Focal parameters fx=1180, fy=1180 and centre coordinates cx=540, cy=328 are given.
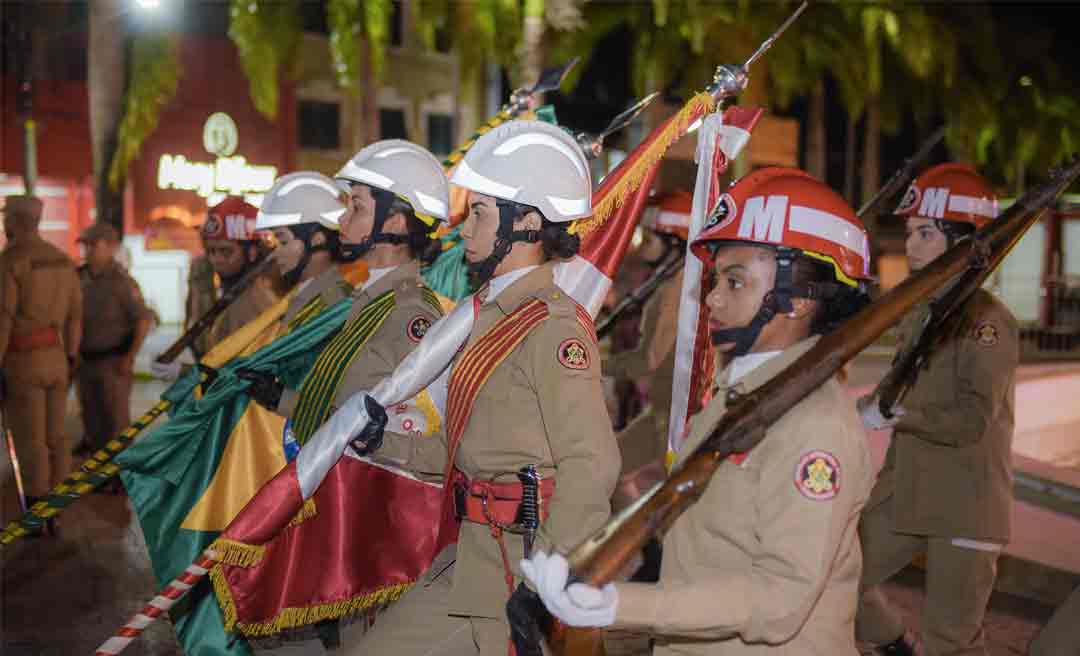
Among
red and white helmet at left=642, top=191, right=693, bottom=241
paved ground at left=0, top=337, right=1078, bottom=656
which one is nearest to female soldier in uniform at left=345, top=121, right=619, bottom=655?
paved ground at left=0, top=337, right=1078, bottom=656

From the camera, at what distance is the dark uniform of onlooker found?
1020 centimetres

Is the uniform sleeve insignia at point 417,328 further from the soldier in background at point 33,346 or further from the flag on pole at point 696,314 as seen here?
the soldier in background at point 33,346

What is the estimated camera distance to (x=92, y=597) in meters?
6.95

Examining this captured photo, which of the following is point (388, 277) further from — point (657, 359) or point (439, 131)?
point (439, 131)

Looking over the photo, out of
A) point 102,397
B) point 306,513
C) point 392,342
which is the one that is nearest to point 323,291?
point 392,342

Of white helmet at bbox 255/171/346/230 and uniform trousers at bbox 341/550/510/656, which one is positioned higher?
white helmet at bbox 255/171/346/230

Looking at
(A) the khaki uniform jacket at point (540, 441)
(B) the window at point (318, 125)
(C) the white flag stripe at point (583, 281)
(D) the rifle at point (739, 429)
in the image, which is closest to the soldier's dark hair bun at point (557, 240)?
(A) the khaki uniform jacket at point (540, 441)

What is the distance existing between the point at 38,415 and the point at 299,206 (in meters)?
3.36

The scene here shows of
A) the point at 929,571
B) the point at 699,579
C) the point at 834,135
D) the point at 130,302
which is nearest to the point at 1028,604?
the point at 929,571

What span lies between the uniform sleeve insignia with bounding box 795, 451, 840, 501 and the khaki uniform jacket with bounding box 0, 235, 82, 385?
7.17m

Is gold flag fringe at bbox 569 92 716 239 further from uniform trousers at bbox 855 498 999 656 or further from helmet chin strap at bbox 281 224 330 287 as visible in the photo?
helmet chin strap at bbox 281 224 330 287

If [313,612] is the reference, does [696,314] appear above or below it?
above

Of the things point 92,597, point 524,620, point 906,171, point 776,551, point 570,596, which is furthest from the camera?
point 92,597

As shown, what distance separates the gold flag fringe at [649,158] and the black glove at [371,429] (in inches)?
41.6
